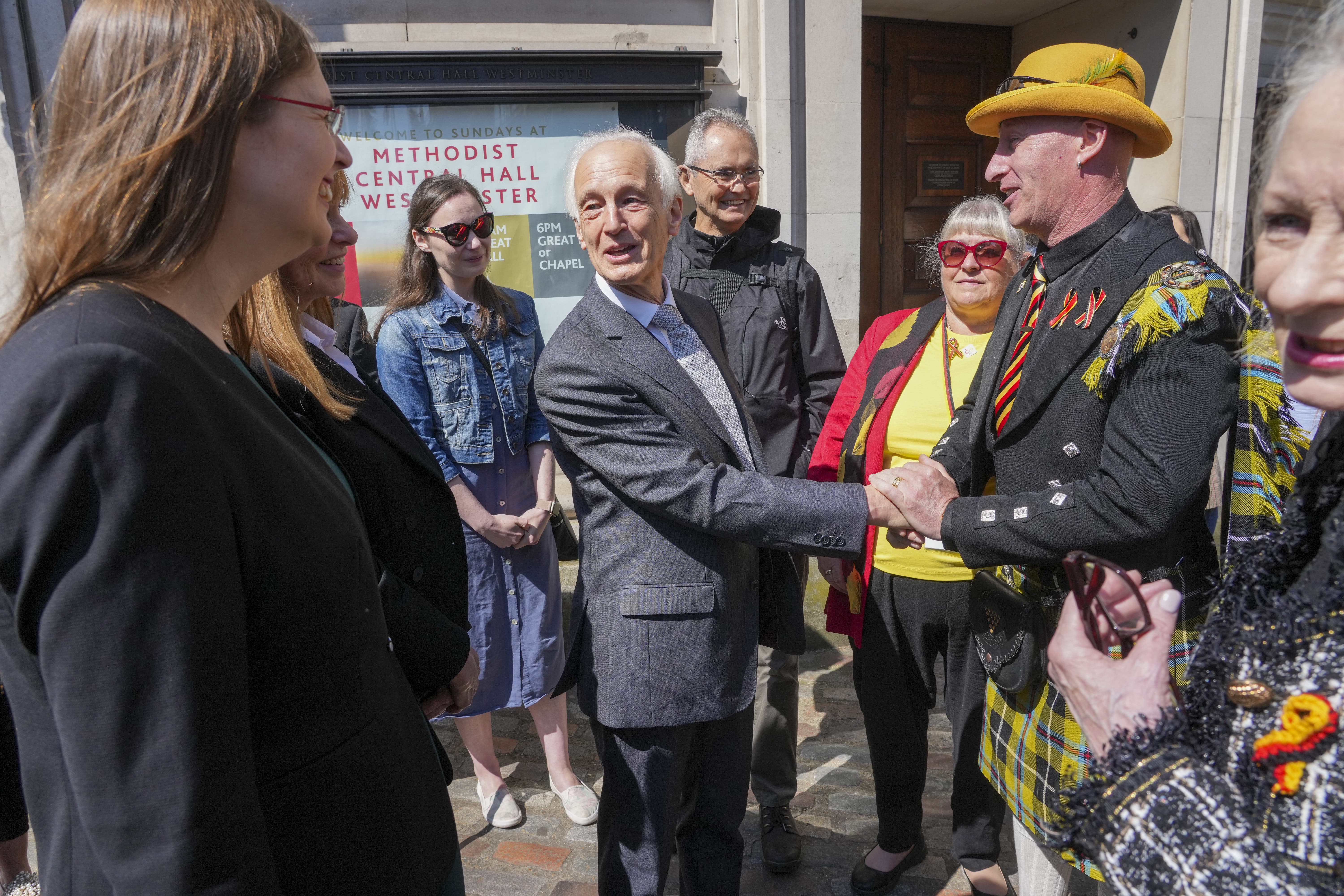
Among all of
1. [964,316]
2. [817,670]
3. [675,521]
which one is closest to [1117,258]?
[964,316]

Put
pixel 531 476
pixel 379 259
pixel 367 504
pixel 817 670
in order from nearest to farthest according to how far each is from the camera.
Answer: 1. pixel 367 504
2. pixel 531 476
3. pixel 817 670
4. pixel 379 259

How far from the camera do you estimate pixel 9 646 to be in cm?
95

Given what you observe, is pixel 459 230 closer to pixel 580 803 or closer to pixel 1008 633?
pixel 580 803

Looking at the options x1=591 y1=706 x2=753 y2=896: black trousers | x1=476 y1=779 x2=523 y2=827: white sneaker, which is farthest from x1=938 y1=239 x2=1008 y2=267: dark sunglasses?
x1=476 y1=779 x2=523 y2=827: white sneaker

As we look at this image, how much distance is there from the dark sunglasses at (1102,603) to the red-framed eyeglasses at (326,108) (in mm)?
1263

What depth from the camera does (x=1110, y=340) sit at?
1.83 m

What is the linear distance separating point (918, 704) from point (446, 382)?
2.07 meters

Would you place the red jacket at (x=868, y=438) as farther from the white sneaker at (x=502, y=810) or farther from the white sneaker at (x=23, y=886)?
the white sneaker at (x=23, y=886)

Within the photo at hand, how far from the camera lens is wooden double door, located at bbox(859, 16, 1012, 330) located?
271 inches

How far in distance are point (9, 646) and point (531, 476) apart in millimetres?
2550

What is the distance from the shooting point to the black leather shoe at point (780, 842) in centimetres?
292

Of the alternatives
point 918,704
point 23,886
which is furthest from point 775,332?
point 23,886

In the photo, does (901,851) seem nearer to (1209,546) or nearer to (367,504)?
(1209,546)

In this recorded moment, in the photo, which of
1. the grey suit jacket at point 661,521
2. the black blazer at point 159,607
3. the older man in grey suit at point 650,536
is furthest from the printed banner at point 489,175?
the black blazer at point 159,607
